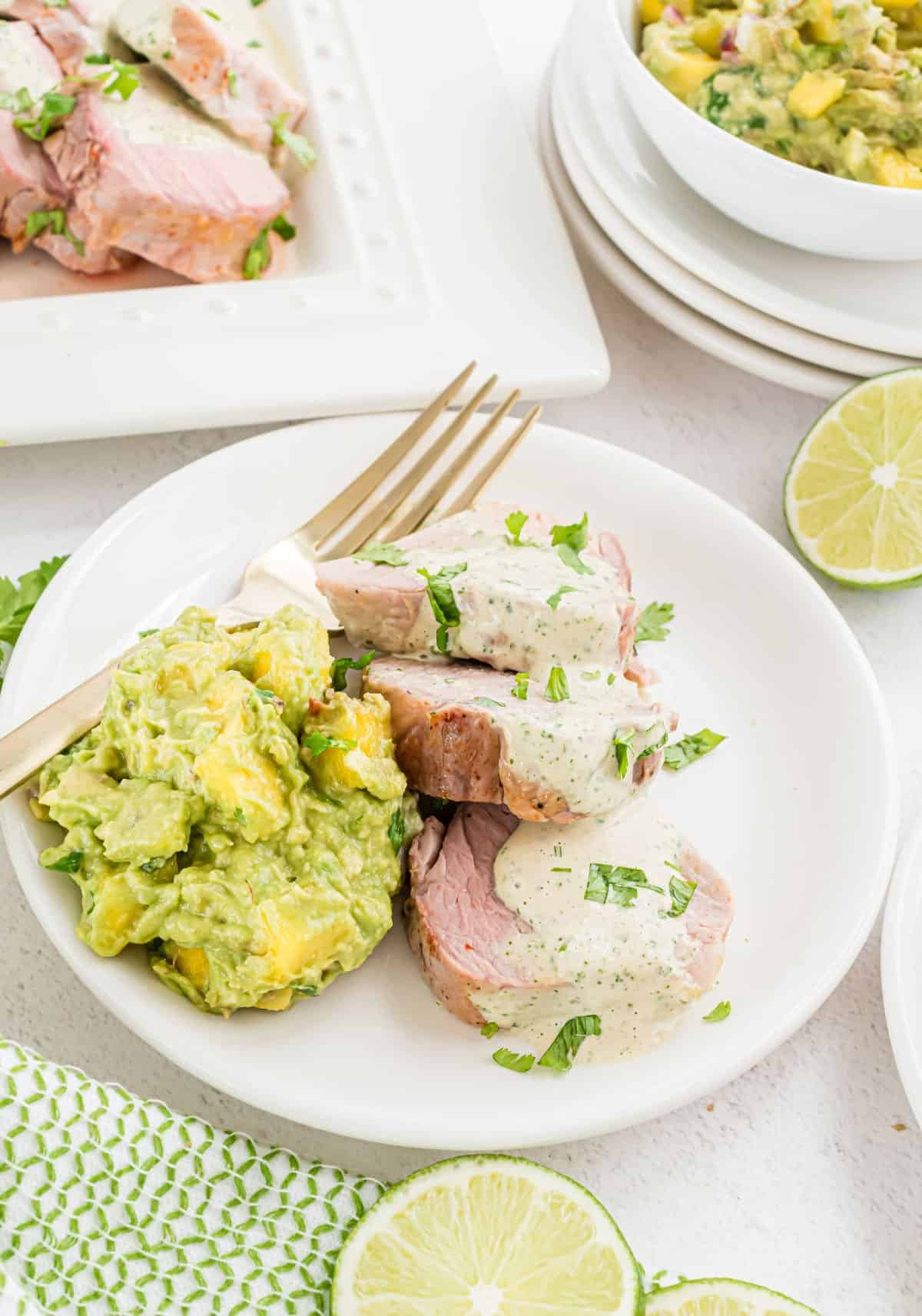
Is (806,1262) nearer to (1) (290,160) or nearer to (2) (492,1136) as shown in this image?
(2) (492,1136)

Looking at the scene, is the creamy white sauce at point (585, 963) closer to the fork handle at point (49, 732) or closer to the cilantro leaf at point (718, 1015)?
the cilantro leaf at point (718, 1015)

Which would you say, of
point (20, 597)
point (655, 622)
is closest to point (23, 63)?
point (20, 597)

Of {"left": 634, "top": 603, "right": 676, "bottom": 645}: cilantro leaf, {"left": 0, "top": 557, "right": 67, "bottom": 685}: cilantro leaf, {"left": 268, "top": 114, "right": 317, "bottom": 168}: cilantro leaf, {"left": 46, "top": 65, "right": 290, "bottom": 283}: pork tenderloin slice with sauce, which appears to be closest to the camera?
{"left": 0, "top": 557, "right": 67, "bottom": 685}: cilantro leaf

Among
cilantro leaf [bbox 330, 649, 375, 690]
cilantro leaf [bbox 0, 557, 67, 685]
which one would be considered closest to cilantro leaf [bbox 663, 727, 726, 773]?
cilantro leaf [bbox 330, 649, 375, 690]

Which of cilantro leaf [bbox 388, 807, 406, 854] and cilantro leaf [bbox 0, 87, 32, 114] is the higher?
cilantro leaf [bbox 0, 87, 32, 114]

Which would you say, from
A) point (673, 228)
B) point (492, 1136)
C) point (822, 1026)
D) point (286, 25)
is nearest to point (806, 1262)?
point (822, 1026)

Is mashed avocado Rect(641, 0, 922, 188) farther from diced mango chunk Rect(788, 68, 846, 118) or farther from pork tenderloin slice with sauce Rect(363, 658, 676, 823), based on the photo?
pork tenderloin slice with sauce Rect(363, 658, 676, 823)

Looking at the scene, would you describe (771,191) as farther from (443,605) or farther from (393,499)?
(443,605)
